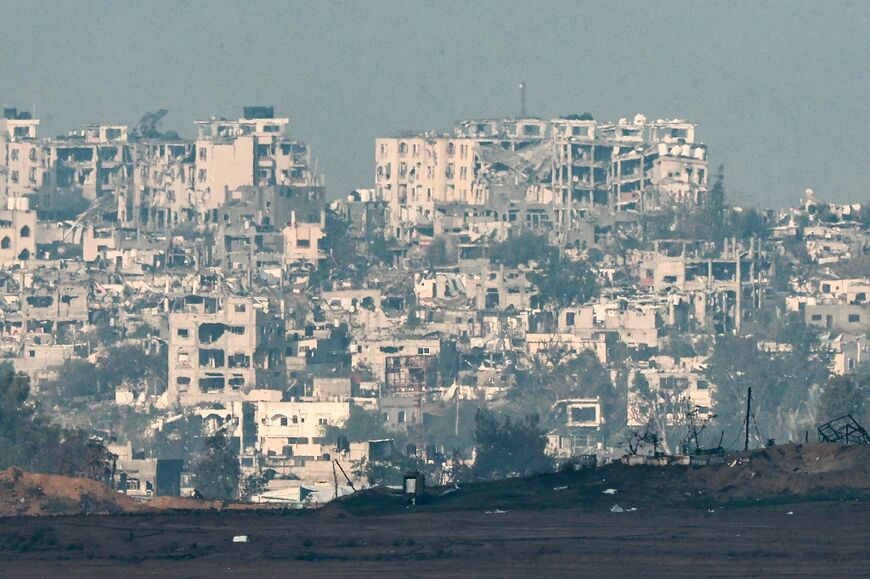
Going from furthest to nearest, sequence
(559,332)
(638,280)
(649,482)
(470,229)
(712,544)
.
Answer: (470,229), (638,280), (559,332), (649,482), (712,544)

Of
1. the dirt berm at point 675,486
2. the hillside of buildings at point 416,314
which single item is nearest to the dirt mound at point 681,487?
the dirt berm at point 675,486

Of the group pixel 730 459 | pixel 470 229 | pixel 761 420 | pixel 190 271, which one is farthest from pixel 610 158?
pixel 730 459

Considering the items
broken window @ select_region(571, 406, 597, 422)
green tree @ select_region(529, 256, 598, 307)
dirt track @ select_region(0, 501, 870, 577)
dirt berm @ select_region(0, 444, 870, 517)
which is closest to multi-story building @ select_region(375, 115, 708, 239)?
green tree @ select_region(529, 256, 598, 307)

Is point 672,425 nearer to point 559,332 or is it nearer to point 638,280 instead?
point 559,332

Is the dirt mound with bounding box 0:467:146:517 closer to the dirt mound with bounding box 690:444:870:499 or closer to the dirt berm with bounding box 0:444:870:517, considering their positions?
the dirt berm with bounding box 0:444:870:517

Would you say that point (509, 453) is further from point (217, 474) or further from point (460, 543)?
point (460, 543)

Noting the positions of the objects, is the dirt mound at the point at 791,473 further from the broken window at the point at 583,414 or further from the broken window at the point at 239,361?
the broken window at the point at 239,361
